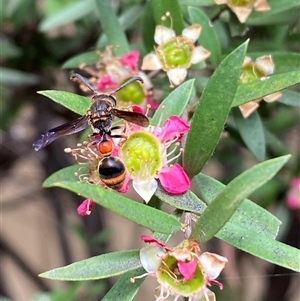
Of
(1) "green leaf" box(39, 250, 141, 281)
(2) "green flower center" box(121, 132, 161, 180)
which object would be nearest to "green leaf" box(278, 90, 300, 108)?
(2) "green flower center" box(121, 132, 161, 180)

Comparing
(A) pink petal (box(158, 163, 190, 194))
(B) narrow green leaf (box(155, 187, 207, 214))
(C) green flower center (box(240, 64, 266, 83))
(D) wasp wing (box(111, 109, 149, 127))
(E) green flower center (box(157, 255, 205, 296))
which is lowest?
(E) green flower center (box(157, 255, 205, 296))

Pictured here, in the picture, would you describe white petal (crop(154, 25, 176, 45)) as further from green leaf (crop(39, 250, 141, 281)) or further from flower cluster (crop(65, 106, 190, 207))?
green leaf (crop(39, 250, 141, 281))

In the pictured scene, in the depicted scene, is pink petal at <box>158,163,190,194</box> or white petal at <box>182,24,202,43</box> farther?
white petal at <box>182,24,202,43</box>

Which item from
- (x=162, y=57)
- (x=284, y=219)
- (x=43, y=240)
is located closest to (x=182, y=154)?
(x=162, y=57)

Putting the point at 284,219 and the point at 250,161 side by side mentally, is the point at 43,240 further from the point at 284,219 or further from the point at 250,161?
the point at 284,219

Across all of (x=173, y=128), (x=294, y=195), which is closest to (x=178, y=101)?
(x=173, y=128)

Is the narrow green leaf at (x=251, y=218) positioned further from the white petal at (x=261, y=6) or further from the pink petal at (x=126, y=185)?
the white petal at (x=261, y=6)

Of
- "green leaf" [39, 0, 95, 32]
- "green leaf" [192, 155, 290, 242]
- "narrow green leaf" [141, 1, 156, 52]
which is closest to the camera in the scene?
"green leaf" [192, 155, 290, 242]
